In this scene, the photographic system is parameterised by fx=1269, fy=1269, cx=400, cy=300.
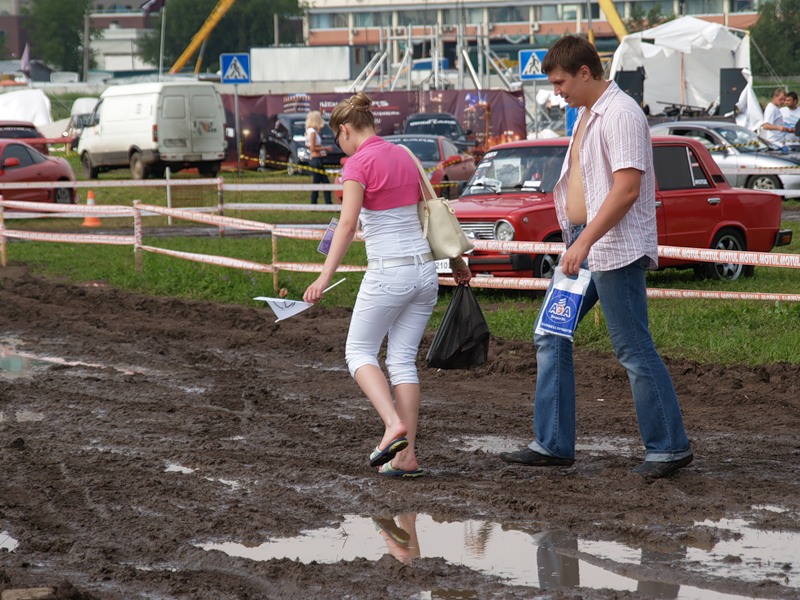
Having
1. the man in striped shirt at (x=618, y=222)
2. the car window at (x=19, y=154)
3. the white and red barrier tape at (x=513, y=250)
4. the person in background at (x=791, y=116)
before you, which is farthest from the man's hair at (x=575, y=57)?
the person in background at (x=791, y=116)

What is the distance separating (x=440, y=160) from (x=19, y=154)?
26.2ft

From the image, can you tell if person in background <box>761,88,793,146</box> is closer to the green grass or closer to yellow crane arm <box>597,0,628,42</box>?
the green grass

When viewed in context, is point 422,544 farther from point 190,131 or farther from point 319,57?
point 319,57

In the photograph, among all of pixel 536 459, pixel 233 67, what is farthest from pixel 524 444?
pixel 233 67

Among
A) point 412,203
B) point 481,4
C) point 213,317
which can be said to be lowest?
point 213,317

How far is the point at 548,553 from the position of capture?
4906 mm

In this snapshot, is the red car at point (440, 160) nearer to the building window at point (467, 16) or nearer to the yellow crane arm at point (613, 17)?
the yellow crane arm at point (613, 17)

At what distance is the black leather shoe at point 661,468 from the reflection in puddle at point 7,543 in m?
2.83

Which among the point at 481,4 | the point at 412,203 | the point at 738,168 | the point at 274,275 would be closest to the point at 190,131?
the point at 738,168

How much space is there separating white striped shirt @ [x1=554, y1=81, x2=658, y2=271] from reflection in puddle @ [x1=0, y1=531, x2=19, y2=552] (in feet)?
9.33

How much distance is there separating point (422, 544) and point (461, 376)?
14.3 ft

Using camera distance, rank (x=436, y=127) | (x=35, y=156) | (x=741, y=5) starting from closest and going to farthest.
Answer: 1. (x=35, y=156)
2. (x=436, y=127)
3. (x=741, y=5)

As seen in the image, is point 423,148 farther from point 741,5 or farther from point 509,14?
point 509,14

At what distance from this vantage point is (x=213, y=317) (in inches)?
489
